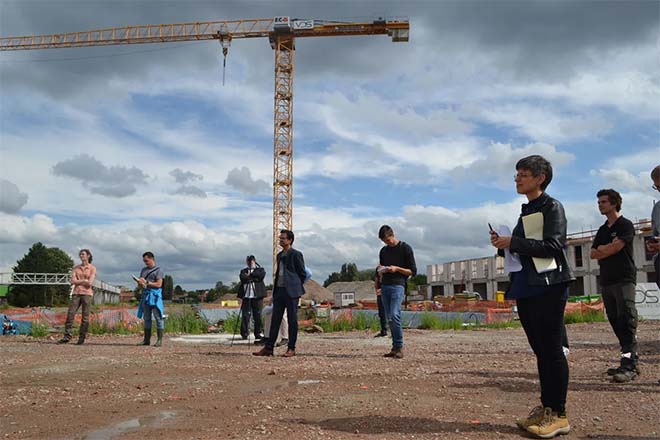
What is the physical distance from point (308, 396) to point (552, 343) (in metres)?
2.24

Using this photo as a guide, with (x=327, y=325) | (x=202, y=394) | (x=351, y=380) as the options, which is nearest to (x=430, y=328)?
(x=327, y=325)

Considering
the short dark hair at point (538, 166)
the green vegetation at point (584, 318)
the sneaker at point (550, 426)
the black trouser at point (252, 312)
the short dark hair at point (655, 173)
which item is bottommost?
the sneaker at point (550, 426)

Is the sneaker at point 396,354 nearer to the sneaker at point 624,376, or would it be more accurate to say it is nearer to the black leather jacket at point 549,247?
the sneaker at point 624,376

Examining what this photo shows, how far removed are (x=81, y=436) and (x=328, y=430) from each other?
167 cm

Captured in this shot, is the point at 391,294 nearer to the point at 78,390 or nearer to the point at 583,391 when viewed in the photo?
the point at 583,391

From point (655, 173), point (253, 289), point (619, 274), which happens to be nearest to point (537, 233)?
point (655, 173)

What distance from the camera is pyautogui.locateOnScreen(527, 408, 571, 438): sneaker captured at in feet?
12.6

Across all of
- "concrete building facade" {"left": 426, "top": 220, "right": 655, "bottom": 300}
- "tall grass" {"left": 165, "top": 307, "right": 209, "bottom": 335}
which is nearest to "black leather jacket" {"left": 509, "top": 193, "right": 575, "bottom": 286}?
"tall grass" {"left": 165, "top": 307, "right": 209, "bottom": 335}

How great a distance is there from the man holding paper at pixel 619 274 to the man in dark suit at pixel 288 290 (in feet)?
14.0

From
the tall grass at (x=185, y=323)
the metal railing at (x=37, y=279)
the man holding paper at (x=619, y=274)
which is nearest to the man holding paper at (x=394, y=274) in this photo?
the man holding paper at (x=619, y=274)

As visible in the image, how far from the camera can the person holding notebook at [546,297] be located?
3977mm

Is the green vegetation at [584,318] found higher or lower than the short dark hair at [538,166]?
lower

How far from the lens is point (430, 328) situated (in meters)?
16.4

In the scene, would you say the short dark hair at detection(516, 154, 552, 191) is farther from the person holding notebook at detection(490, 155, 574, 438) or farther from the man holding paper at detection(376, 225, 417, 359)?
the man holding paper at detection(376, 225, 417, 359)
